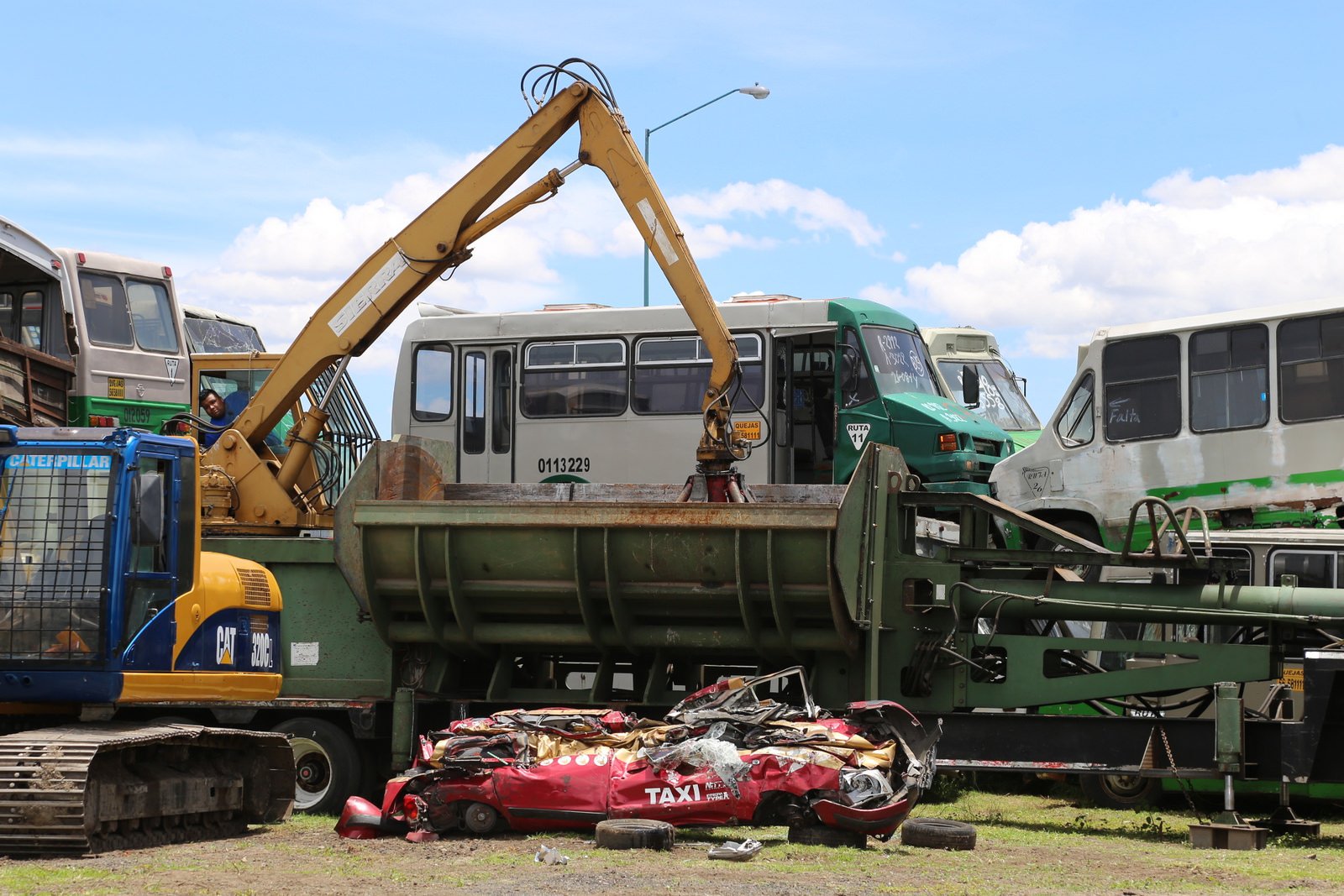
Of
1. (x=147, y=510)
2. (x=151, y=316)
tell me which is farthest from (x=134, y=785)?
(x=151, y=316)

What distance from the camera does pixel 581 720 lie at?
11539mm

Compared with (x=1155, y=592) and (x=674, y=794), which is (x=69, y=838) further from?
(x=1155, y=592)

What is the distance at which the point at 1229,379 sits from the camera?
1862cm

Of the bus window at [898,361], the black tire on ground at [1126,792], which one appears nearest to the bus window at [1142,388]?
the bus window at [898,361]

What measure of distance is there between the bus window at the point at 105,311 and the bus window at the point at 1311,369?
1482 centimetres

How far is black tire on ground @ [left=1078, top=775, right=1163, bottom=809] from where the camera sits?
44.9 feet

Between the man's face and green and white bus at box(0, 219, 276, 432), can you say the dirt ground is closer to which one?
the man's face

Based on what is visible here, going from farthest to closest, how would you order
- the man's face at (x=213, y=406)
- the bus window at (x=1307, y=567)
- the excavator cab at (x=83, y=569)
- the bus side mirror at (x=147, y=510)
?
the man's face at (x=213, y=406)
the bus window at (x=1307, y=567)
the bus side mirror at (x=147, y=510)
the excavator cab at (x=83, y=569)

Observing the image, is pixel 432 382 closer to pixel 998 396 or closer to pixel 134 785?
pixel 998 396

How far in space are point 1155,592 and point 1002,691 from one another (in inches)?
53.0

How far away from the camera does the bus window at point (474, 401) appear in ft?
74.6

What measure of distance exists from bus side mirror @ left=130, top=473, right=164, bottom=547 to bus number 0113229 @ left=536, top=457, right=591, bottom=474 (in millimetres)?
11625

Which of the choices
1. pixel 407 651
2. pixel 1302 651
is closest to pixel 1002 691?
pixel 1302 651

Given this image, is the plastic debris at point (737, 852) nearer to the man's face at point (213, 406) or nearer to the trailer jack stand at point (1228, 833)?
the trailer jack stand at point (1228, 833)
